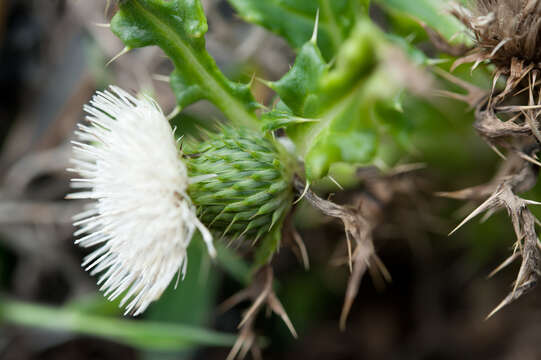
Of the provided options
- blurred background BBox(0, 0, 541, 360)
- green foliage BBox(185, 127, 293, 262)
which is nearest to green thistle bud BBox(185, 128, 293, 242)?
green foliage BBox(185, 127, 293, 262)

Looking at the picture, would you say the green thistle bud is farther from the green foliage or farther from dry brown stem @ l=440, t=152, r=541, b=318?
dry brown stem @ l=440, t=152, r=541, b=318

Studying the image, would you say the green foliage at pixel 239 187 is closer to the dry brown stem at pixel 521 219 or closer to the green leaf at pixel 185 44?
the green leaf at pixel 185 44

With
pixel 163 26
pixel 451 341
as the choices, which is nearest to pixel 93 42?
pixel 163 26

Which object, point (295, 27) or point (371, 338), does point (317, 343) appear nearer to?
point (371, 338)

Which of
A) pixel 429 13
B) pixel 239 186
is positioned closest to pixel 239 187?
pixel 239 186

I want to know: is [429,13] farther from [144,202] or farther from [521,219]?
[144,202]

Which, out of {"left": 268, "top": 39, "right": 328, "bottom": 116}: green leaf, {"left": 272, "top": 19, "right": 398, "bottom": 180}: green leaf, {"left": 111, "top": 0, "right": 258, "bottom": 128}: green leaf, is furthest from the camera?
Answer: {"left": 111, "top": 0, "right": 258, "bottom": 128}: green leaf
